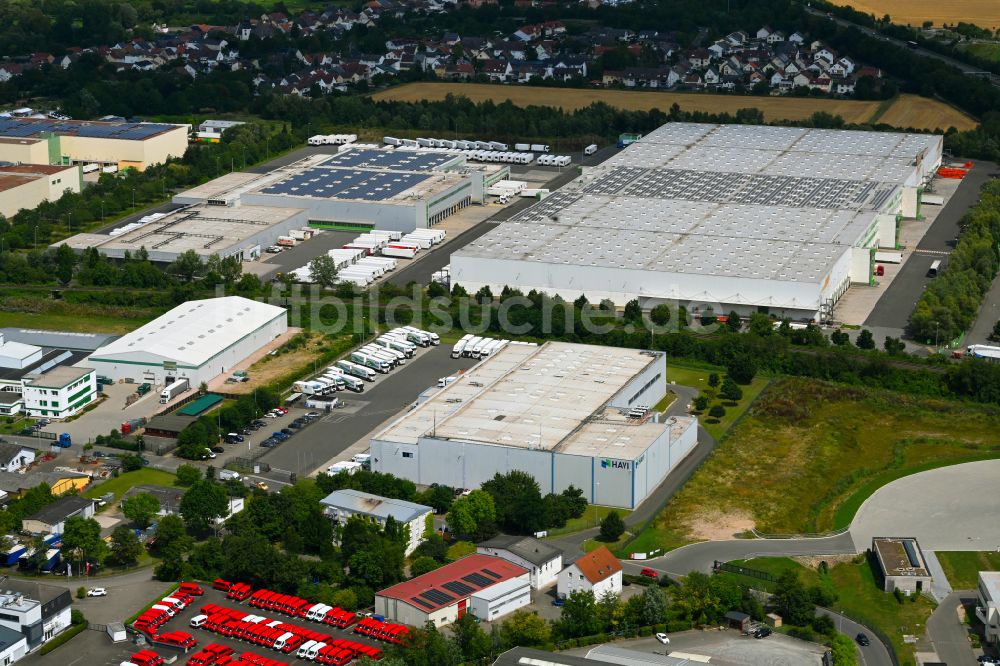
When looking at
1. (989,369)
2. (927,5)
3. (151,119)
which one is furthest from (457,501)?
(927,5)

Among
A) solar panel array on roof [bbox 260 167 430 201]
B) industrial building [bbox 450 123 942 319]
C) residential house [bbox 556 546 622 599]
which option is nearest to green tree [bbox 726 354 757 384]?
industrial building [bbox 450 123 942 319]

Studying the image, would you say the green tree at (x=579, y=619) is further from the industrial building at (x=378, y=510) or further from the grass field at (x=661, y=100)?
the grass field at (x=661, y=100)

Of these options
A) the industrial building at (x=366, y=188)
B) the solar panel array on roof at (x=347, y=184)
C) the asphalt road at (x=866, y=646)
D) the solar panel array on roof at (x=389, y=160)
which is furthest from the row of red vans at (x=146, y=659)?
the solar panel array on roof at (x=389, y=160)

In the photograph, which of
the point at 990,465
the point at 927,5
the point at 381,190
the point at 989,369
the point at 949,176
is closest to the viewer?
the point at 990,465

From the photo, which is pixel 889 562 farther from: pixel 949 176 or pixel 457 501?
pixel 949 176

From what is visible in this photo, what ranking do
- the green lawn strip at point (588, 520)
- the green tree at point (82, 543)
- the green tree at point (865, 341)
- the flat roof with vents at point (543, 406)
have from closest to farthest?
the green tree at point (82, 543), the green lawn strip at point (588, 520), the flat roof with vents at point (543, 406), the green tree at point (865, 341)

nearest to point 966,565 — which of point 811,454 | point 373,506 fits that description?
point 811,454
